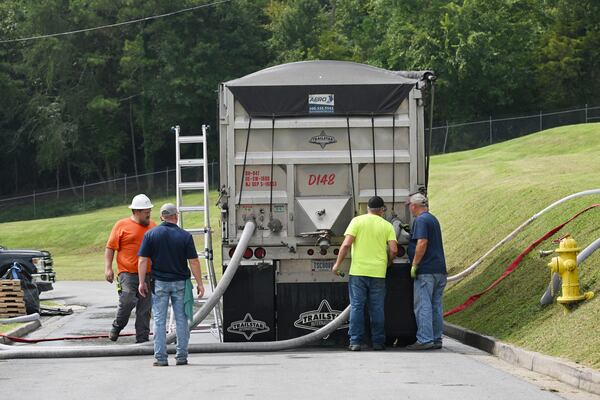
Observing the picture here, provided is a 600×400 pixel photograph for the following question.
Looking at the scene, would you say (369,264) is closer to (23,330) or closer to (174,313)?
(174,313)

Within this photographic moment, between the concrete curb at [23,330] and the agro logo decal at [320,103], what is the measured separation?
5.53 meters

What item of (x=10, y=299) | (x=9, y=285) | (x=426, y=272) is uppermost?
(x=426, y=272)

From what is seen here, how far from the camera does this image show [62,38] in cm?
7488

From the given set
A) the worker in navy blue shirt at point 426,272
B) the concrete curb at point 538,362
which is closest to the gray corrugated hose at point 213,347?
the worker in navy blue shirt at point 426,272

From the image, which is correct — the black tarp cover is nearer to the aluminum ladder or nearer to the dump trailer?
the dump trailer

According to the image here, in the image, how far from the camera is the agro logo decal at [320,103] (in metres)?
15.6

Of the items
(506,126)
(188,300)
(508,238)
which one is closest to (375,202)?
(188,300)

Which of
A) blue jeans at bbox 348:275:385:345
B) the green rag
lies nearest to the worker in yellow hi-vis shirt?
blue jeans at bbox 348:275:385:345

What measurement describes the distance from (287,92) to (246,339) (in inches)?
126

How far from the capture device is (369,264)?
1509 cm

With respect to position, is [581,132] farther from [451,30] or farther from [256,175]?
[256,175]

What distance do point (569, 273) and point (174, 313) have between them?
4.68 m

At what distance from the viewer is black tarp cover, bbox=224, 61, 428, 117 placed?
15.5 m

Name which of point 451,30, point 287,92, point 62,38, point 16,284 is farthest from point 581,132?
point 62,38
